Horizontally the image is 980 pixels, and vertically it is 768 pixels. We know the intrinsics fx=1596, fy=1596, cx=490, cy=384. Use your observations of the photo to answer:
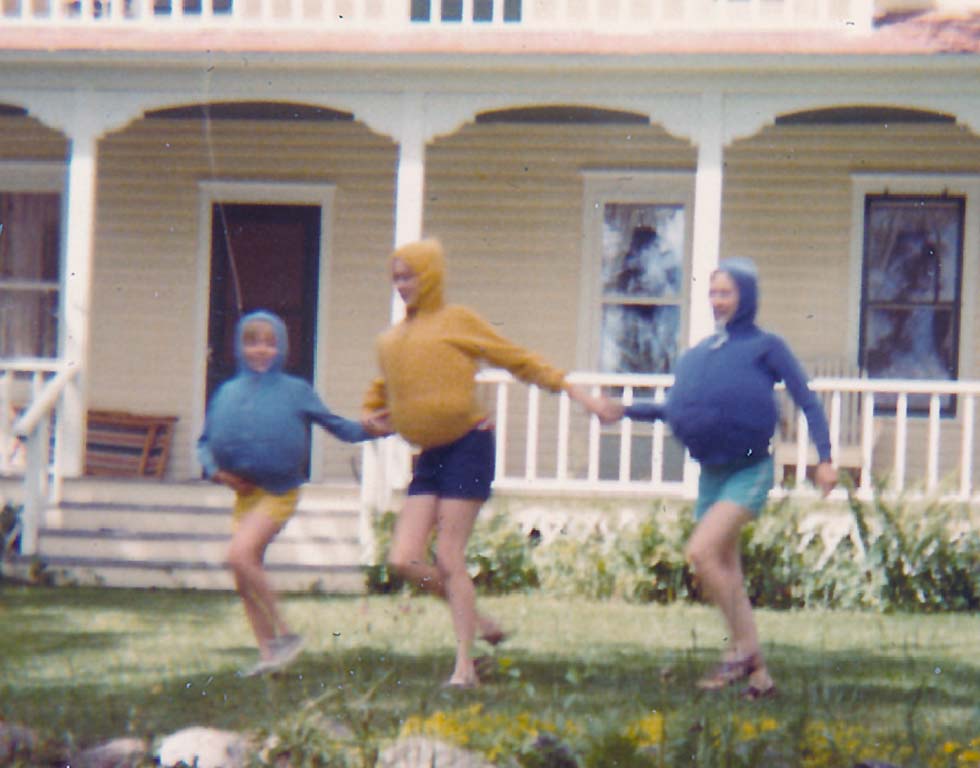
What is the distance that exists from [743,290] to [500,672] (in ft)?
5.48

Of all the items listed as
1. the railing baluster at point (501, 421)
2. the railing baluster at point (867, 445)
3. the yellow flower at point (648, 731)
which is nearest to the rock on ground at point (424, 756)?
the yellow flower at point (648, 731)

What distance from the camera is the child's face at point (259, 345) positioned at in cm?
633

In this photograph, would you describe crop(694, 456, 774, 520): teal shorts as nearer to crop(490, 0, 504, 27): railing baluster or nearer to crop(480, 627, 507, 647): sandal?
crop(480, 627, 507, 647): sandal

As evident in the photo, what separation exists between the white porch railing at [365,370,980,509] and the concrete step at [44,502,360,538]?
0.48 m

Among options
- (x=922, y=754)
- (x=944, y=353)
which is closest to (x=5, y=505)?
(x=944, y=353)

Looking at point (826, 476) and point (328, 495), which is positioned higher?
point (826, 476)

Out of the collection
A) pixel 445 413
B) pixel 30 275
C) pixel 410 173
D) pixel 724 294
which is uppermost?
pixel 410 173

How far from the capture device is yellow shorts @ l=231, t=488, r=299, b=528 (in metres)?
6.31

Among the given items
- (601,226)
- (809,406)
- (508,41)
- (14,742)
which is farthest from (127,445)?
(14,742)

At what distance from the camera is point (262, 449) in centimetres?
625

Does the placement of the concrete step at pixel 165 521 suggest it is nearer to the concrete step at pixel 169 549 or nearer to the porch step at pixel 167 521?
the porch step at pixel 167 521

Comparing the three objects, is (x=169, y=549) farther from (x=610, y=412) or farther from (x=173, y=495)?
(x=610, y=412)

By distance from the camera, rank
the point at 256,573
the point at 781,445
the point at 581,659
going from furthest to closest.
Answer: the point at 781,445 < the point at 581,659 < the point at 256,573

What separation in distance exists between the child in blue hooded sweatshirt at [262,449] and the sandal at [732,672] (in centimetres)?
160
